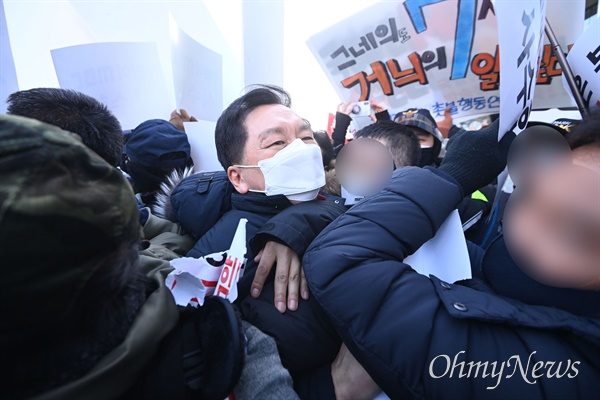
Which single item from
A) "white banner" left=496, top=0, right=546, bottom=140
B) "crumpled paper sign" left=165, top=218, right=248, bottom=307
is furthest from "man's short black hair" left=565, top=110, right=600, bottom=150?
"crumpled paper sign" left=165, top=218, right=248, bottom=307

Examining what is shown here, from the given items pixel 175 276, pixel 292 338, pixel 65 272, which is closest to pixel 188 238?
pixel 175 276

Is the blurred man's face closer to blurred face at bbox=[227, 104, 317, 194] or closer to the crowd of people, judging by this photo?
the crowd of people

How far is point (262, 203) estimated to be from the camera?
1490 mm

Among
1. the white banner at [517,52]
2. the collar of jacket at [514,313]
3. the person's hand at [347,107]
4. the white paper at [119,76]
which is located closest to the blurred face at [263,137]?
the white banner at [517,52]

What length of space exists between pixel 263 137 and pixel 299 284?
796 mm

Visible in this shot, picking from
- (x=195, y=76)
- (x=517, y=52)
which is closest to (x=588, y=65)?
(x=517, y=52)

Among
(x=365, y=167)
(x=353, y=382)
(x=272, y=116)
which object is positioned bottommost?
Answer: (x=353, y=382)

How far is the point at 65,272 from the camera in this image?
0.46 metres

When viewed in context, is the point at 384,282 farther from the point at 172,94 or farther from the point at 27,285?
the point at 172,94

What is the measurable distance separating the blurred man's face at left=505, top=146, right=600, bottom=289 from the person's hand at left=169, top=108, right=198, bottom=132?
2709 millimetres

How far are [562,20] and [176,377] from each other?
2880mm

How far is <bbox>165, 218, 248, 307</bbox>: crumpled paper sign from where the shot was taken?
0.97 meters

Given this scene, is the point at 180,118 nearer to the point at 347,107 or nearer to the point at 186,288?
the point at 347,107

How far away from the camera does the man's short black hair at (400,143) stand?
195 centimetres
